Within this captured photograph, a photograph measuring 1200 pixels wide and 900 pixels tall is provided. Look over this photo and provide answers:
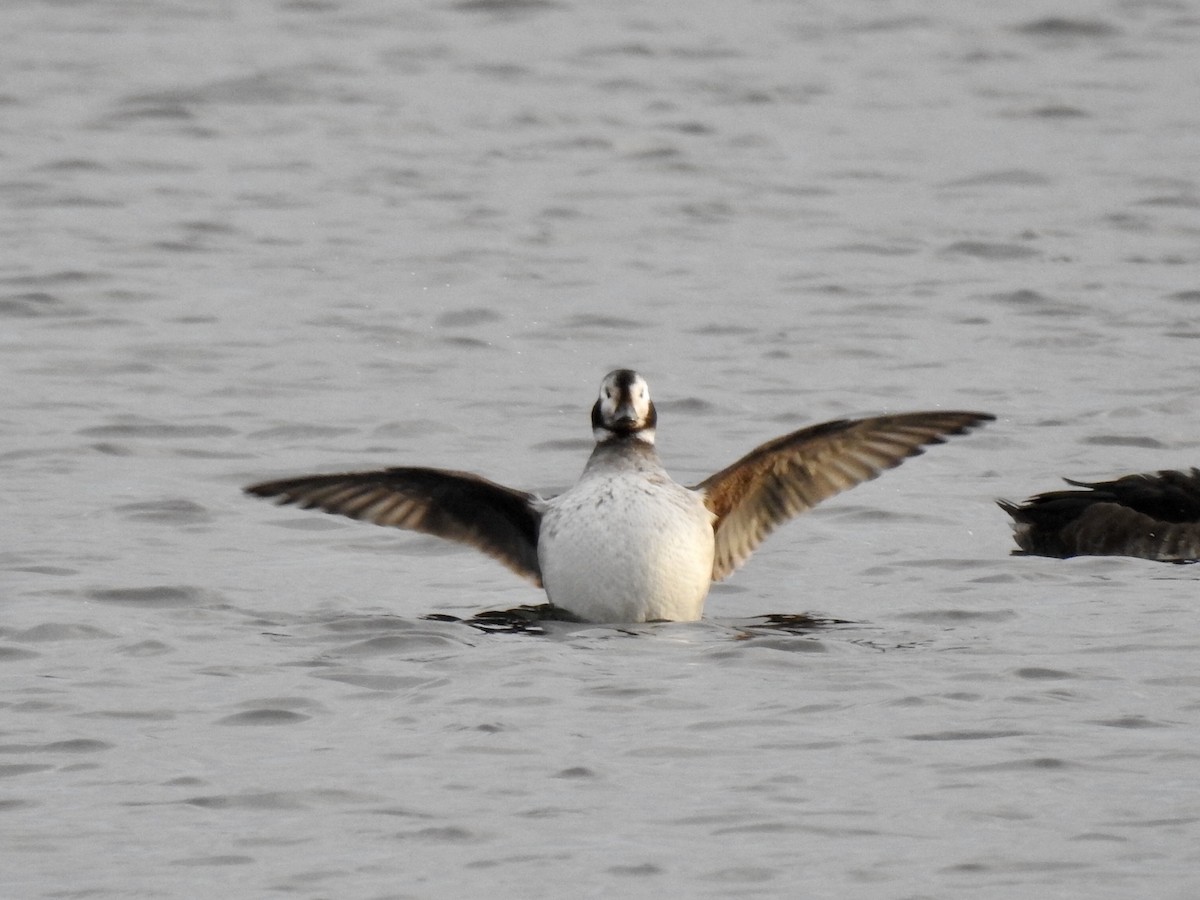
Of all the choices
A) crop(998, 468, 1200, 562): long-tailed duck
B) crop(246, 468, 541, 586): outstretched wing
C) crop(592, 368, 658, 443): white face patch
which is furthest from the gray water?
crop(592, 368, 658, 443): white face patch

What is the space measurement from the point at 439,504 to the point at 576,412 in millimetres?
3696

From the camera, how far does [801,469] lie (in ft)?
31.8

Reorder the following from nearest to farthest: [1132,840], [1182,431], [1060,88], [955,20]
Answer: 1. [1132,840]
2. [1182,431]
3. [1060,88]
4. [955,20]

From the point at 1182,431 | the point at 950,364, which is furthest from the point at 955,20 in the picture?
the point at 1182,431

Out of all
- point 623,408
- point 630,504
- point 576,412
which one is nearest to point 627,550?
point 630,504

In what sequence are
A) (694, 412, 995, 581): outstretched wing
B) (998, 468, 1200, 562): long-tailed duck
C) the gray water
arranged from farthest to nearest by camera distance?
1. (998, 468, 1200, 562): long-tailed duck
2. (694, 412, 995, 581): outstretched wing
3. the gray water

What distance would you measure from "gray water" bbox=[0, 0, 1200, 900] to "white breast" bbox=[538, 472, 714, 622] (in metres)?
0.14

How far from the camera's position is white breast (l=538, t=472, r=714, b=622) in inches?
349

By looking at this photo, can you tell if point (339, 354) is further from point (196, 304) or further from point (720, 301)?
point (720, 301)

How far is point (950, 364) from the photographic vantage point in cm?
1428

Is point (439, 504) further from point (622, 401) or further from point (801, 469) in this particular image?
point (801, 469)

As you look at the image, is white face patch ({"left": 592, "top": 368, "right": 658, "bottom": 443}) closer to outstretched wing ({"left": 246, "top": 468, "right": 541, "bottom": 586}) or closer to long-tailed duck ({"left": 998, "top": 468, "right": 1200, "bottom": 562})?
outstretched wing ({"left": 246, "top": 468, "right": 541, "bottom": 586})

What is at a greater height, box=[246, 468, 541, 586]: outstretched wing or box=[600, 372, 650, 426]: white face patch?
box=[600, 372, 650, 426]: white face patch

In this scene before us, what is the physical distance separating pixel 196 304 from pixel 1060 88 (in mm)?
9510
